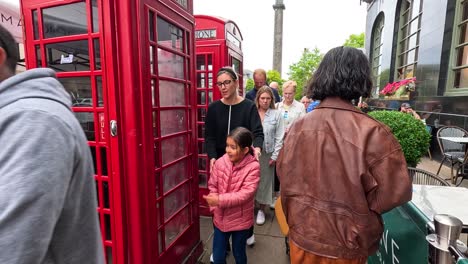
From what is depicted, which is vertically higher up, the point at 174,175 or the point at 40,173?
the point at 40,173

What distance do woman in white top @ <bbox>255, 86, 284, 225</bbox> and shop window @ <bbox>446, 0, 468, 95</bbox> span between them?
500 centimetres

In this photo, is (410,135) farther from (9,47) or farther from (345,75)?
(9,47)

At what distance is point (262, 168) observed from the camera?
151 inches

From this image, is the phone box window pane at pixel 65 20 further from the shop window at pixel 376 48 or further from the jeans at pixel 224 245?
the shop window at pixel 376 48

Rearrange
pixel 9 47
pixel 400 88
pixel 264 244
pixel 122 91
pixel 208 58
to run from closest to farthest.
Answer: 1. pixel 9 47
2. pixel 122 91
3. pixel 264 244
4. pixel 208 58
5. pixel 400 88

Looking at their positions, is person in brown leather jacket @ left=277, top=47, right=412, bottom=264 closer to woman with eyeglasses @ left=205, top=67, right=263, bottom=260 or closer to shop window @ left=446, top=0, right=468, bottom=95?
woman with eyeglasses @ left=205, top=67, right=263, bottom=260

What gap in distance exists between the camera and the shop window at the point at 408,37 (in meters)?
8.85

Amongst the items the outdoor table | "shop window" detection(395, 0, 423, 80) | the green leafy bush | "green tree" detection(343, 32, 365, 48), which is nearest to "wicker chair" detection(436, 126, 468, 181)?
the green leafy bush

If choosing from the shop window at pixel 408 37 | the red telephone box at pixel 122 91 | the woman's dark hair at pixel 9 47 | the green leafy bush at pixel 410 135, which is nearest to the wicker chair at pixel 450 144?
the green leafy bush at pixel 410 135

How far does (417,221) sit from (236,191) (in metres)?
1.31

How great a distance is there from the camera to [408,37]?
978 cm

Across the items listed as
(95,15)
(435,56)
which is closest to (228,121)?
(95,15)

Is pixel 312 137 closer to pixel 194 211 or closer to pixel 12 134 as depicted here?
pixel 12 134

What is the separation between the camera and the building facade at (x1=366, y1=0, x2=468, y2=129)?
625 centimetres
